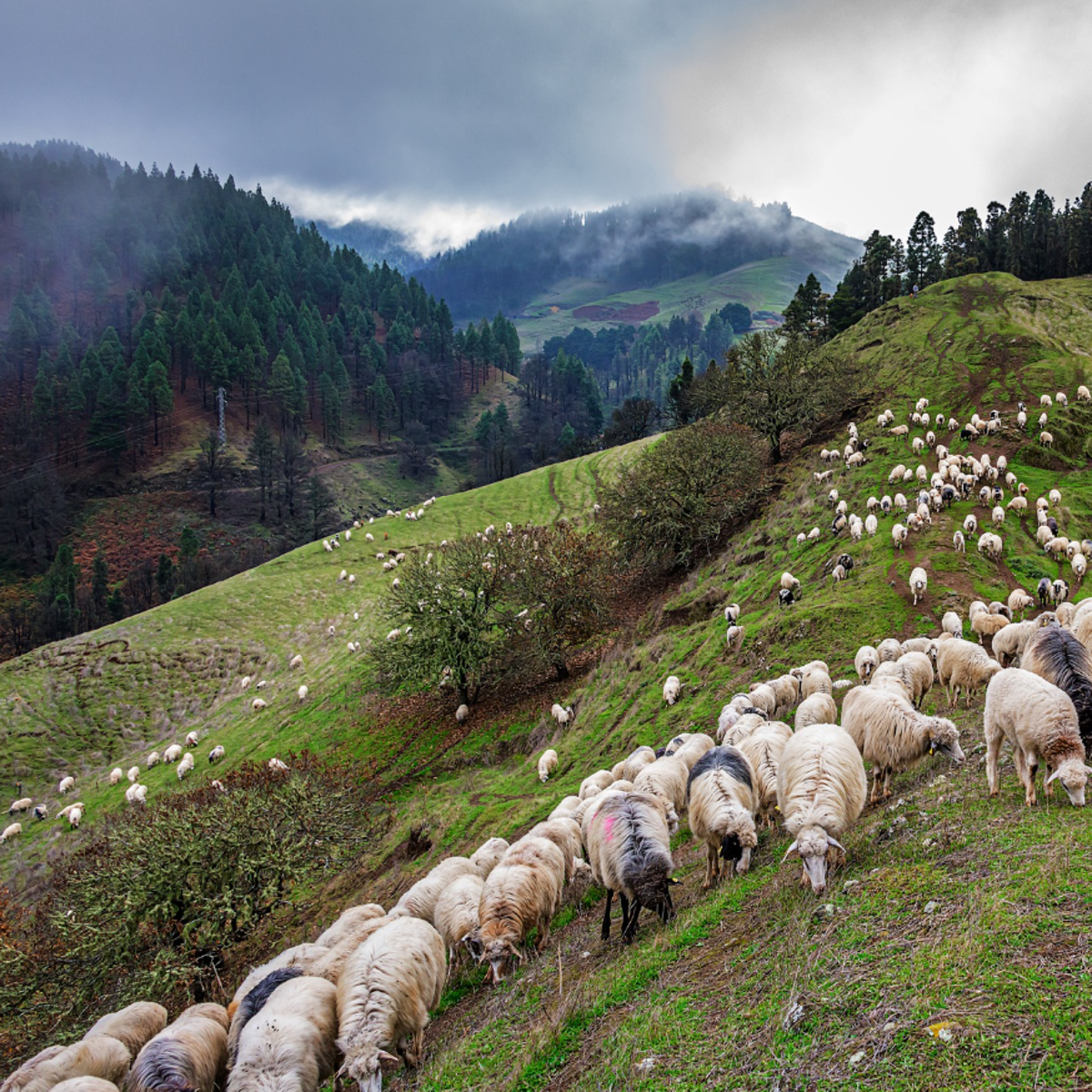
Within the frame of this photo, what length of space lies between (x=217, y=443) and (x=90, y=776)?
86793mm

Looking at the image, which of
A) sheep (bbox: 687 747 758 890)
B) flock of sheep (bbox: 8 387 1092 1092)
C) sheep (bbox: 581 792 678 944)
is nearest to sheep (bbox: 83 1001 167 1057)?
flock of sheep (bbox: 8 387 1092 1092)

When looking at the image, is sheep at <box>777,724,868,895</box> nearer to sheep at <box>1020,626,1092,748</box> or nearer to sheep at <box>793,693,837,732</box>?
sheep at <box>1020,626,1092,748</box>

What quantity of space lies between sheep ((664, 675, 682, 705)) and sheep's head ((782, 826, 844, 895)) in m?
13.8

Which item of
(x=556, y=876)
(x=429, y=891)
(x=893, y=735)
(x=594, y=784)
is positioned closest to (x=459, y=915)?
(x=429, y=891)

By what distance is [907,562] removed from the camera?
81.1 feet

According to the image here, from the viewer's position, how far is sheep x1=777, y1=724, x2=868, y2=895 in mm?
7741

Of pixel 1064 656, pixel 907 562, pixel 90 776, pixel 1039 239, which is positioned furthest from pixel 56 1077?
pixel 1039 239

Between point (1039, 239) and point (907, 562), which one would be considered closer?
point (907, 562)

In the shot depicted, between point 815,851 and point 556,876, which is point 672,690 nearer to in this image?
point 556,876

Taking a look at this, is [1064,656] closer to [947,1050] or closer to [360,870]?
[947,1050]

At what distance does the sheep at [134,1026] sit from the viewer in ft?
34.6

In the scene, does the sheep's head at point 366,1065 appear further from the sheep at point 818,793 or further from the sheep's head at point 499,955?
the sheep at point 818,793

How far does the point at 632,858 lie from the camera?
355 inches

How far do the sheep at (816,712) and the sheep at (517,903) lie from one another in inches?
255
